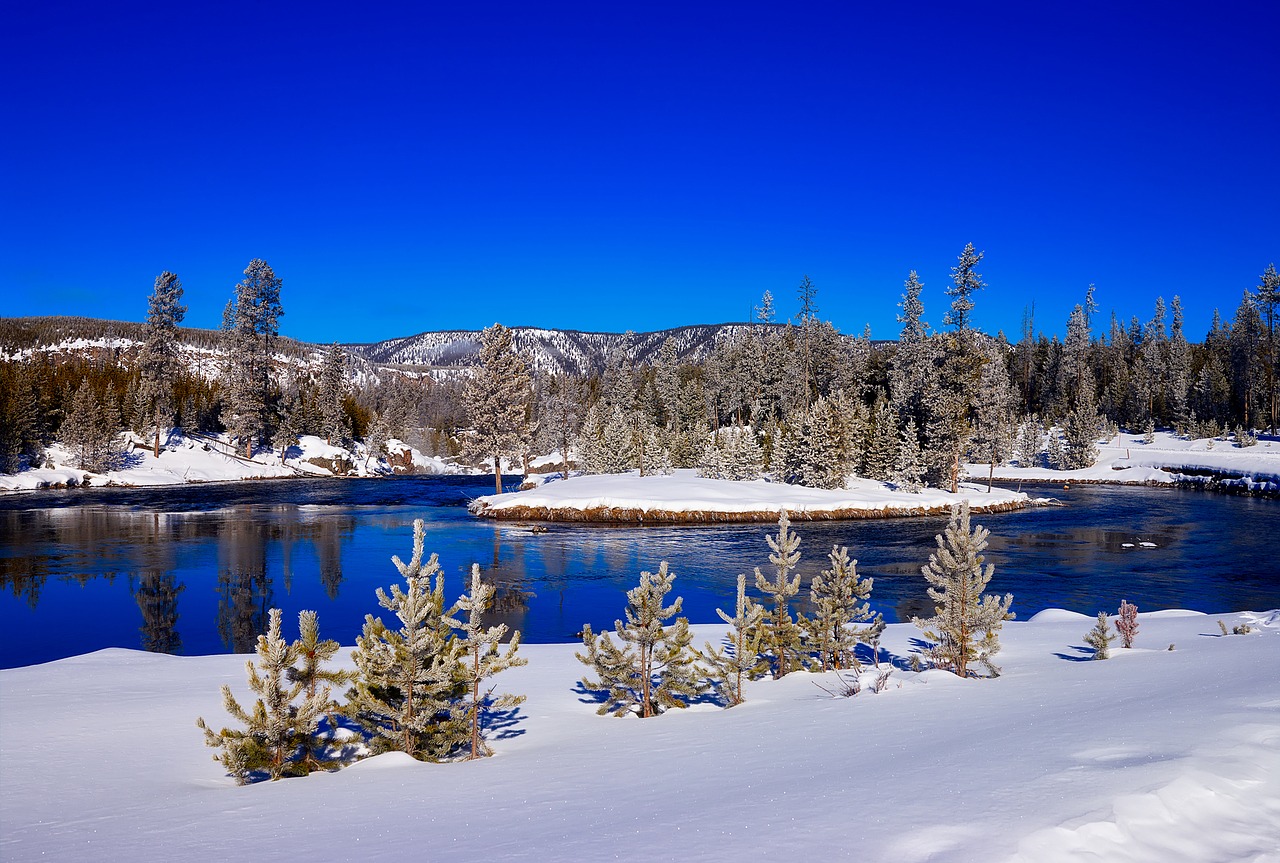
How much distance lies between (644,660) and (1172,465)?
8456 cm

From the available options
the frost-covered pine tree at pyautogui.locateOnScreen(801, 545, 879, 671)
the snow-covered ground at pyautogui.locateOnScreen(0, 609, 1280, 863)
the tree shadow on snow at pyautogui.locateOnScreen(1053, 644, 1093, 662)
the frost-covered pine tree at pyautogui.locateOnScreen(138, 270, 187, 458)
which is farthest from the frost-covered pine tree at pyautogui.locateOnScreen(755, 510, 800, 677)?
the frost-covered pine tree at pyautogui.locateOnScreen(138, 270, 187, 458)

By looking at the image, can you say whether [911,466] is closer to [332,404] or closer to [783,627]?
[783,627]

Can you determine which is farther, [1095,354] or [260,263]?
[1095,354]

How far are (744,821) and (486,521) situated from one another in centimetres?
4077

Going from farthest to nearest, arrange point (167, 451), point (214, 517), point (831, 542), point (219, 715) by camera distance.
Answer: point (167, 451), point (214, 517), point (831, 542), point (219, 715)

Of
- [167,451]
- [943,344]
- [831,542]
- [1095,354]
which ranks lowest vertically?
[831,542]

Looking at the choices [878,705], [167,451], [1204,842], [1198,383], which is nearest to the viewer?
[1204,842]

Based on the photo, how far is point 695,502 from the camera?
4534cm

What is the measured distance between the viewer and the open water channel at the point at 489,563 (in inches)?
805

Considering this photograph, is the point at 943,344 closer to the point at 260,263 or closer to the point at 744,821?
the point at 744,821

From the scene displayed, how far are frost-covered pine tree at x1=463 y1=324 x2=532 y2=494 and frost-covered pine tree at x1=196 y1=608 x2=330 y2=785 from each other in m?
47.8

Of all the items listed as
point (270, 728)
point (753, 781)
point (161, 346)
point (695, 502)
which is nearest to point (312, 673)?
point (270, 728)

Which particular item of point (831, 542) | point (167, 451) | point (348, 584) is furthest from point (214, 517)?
point (167, 451)

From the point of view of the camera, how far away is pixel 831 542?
36469 millimetres
